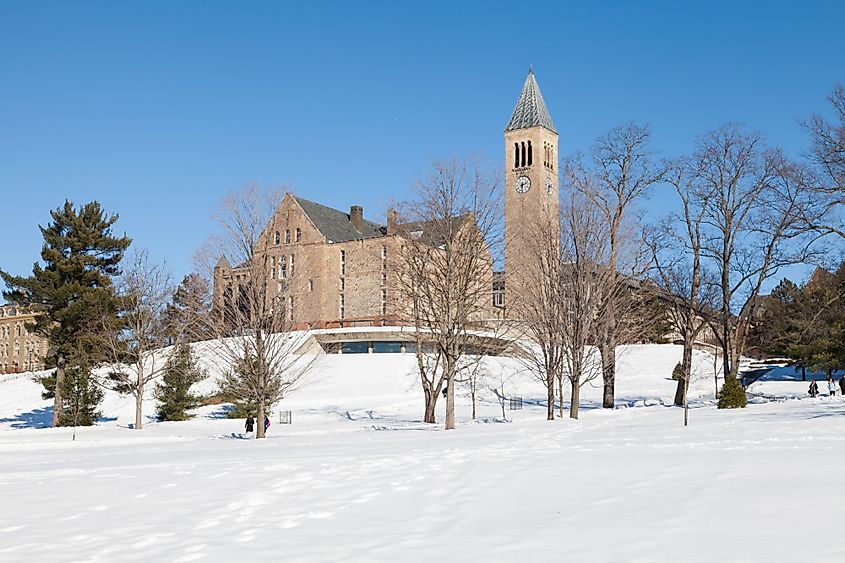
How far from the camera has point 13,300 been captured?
151ft

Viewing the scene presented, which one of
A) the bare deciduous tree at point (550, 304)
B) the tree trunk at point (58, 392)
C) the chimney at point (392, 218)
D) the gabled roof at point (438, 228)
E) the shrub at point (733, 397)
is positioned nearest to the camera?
the gabled roof at point (438, 228)

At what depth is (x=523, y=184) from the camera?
292 ft

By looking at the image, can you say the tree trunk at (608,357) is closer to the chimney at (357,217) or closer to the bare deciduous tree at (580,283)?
the bare deciduous tree at (580,283)

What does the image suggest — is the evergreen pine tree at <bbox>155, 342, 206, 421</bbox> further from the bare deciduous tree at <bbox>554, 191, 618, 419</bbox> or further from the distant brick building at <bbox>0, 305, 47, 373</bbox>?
the distant brick building at <bbox>0, 305, 47, 373</bbox>

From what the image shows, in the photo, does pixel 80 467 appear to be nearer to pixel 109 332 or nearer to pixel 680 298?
pixel 109 332

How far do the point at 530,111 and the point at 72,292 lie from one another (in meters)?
57.9

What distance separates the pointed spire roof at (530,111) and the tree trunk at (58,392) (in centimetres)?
5758

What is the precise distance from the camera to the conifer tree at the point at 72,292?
142 feet

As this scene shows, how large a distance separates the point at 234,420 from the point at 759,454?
3148 centimetres

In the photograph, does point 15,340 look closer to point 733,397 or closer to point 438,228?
point 438,228

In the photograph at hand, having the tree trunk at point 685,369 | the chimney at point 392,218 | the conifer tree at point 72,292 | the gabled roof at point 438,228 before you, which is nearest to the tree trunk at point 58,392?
the conifer tree at point 72,292

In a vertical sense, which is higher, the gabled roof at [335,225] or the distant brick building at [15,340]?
the gabled roof at [335,225]

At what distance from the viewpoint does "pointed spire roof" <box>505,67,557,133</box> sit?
8988 cm

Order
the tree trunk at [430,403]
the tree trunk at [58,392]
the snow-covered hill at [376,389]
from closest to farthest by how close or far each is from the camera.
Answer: the tree trunk at [430,403] < the tree trunk at [58,392] < the snow-covered hill at [376,389]
